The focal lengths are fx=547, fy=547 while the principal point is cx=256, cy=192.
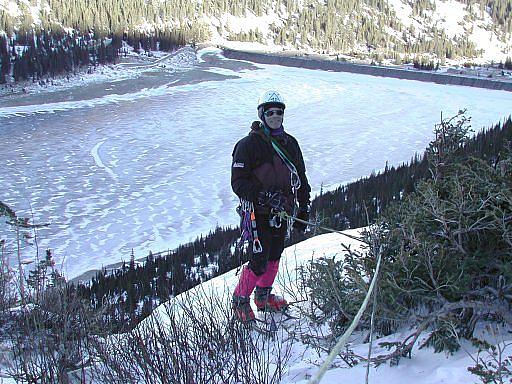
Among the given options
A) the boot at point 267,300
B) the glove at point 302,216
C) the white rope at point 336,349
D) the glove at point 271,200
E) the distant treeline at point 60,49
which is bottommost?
the boot at point 267,300

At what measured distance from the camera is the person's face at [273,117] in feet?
11.6

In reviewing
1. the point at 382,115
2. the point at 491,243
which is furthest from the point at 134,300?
the point at 382,115

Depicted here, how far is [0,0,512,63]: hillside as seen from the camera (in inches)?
2290

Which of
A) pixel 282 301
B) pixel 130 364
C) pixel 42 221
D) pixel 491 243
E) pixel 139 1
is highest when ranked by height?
pixel 139 1

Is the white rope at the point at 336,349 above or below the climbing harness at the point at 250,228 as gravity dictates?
above

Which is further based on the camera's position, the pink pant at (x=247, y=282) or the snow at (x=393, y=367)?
the pink pant at (x=247, y=282)

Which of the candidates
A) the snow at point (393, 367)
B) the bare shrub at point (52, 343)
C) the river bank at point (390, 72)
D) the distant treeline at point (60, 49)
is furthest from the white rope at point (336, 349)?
the distant treeline at point (60, 49)

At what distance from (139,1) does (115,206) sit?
6185 cm

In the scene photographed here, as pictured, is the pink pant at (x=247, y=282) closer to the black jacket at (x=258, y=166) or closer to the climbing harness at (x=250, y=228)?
the climbing harness at (x=250, y=228)

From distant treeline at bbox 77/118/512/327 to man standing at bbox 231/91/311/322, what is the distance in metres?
1.37

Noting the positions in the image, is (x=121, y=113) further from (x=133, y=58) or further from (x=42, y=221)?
(x=133, y=58)

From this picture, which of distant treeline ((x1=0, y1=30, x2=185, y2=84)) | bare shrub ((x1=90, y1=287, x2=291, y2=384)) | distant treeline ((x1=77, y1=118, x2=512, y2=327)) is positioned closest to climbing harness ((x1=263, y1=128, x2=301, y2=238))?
bare shrub ((x1=90, y1=287, x2=291, y2=384))

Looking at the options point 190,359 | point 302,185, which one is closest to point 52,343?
point 190,359

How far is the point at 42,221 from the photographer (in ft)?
35.7
